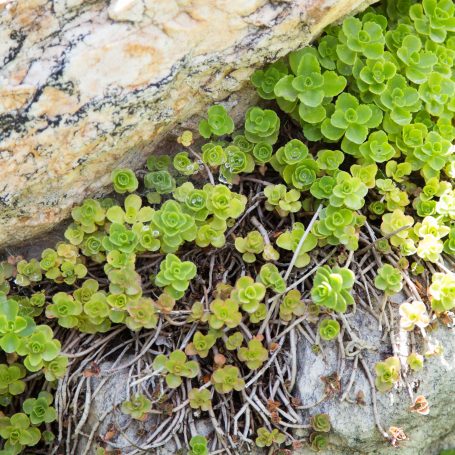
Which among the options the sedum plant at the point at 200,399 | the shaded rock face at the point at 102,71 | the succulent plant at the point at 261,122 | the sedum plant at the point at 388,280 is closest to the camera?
the shaded rock face at the point at 102,71

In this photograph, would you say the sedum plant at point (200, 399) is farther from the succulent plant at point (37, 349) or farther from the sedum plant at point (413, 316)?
the sedum plant at point (413, 316)

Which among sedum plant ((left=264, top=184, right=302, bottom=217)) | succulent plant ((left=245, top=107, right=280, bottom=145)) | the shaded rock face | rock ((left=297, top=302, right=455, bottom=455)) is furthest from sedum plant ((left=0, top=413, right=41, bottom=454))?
succulent plant ((left=245, top=107, right=280, bottom=145))

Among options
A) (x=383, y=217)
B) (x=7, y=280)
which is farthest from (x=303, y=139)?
(x=7, y=280)

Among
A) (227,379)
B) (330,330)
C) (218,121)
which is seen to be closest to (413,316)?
(330,330)

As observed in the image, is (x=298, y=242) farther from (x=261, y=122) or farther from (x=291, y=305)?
(x=261, y=122)

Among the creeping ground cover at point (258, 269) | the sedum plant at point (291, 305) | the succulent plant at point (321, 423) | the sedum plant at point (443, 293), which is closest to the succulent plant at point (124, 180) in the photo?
the creeping ground cover at point (258, 269)

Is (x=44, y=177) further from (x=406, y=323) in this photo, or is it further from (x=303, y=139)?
(x=406, y=323)
